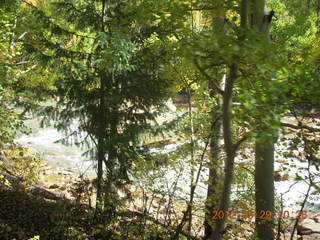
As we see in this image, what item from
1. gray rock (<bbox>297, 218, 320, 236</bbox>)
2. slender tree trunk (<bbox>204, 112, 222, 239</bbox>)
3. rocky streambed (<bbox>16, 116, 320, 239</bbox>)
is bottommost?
gray rock (<bbox>297, 218, 320, 236</bbox>)

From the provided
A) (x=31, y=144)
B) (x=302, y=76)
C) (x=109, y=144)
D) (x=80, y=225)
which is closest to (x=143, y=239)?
(x=80, y=225)

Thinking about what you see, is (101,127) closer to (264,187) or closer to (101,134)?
(101,134)

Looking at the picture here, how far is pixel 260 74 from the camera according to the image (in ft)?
8.20

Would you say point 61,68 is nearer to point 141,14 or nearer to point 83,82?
point 83,82

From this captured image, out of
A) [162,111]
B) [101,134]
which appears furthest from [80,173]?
[162,111]

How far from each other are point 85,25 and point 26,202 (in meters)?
A: 4.12

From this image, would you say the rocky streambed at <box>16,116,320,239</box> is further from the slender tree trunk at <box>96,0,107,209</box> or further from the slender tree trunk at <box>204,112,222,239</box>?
the slender tree trunk at <box>204,112,222,239</box>

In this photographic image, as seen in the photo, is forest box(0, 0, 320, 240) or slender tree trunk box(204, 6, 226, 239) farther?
slender tree trunk box(204, 6, 226, 239)

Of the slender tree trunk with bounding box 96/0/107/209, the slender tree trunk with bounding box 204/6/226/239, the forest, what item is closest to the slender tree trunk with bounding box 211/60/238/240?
the forest

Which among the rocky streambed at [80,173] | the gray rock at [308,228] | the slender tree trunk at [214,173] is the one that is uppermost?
the slender tree trunk at [214,173]

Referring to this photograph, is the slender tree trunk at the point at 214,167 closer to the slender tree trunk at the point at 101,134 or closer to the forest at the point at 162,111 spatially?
the forest at the point at 162,111

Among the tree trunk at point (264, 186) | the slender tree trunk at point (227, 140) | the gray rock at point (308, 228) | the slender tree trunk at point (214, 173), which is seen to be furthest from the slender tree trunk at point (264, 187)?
the gray rock at point (308, 228)

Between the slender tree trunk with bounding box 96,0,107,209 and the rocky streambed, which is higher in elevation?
→ the slender tree trunk with bounding box 96,0,107,209

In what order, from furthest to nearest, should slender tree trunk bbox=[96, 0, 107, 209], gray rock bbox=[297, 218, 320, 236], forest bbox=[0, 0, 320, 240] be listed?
gray rock bbox=[297, 218, 320, 236], slender tree trunk bbox=[96, 0, 107, 209], forest bbox=[0, 0, 320, 240]
